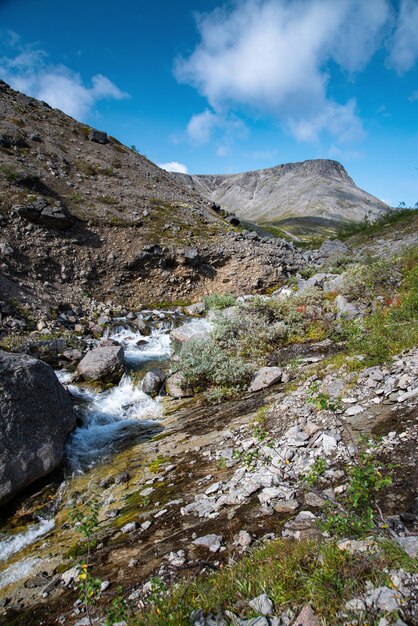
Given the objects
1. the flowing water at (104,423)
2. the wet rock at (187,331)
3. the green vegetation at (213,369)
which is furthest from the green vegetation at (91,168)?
the green vegetation at (213,369)

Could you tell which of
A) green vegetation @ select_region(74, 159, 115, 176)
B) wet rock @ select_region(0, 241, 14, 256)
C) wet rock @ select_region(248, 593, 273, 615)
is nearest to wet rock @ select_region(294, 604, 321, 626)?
wet rock @ select_region(248, 593, 273, 615)

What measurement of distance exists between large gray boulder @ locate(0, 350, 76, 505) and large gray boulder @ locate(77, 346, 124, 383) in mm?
3542

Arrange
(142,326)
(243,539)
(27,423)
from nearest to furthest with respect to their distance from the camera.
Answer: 1. (243,539)
2. (27,423)
3. (142,326)

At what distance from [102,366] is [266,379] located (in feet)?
19.5

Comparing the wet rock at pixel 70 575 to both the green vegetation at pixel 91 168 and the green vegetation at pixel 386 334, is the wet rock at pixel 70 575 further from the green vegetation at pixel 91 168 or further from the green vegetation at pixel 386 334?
the green vegetation at pixel 91 168

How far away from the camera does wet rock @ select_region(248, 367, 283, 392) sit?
10031 millimetres

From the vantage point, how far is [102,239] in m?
24.1

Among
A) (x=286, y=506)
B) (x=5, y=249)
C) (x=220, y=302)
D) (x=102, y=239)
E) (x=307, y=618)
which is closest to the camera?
(x=307, y=618)

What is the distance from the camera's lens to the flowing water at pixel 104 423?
226 inches

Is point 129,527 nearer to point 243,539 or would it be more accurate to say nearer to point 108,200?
point 243,539

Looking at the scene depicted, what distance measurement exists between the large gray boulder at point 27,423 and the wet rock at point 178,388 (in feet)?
12.2

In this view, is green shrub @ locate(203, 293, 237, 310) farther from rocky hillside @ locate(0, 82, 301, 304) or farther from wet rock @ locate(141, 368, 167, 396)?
wet rock @ locate(141, 368, 167, 396)

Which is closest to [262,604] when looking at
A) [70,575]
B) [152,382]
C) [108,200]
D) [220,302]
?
[70,575]

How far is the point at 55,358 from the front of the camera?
518 inches
